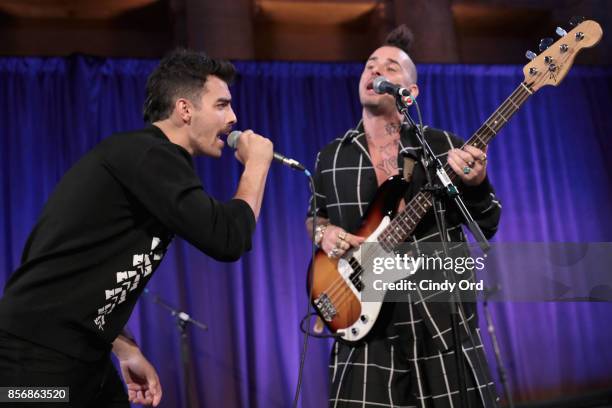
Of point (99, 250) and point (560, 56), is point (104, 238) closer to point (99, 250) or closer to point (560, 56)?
point (99, 250)

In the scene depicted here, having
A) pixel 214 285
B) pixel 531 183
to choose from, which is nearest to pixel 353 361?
pixel 214 285

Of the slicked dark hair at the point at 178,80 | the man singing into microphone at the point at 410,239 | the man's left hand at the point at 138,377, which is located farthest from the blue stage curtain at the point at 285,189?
the slicked dark hair at the point at 178,80

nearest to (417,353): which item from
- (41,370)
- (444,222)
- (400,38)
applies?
(444,222)

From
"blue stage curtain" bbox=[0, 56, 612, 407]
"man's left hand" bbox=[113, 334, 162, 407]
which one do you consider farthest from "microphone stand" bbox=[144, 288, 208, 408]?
"man's left hand" bbox=[113, 334, 162, 407]

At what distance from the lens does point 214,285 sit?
511 cm

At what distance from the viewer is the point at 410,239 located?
2.49 m

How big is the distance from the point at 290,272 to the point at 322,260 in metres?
2.58

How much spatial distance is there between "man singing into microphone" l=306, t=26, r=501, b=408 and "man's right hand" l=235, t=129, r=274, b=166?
687 millimetres

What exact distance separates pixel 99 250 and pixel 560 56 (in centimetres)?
177

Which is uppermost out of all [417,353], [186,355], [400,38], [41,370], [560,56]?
[400,38]

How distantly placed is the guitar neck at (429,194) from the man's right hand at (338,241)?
0.33ft

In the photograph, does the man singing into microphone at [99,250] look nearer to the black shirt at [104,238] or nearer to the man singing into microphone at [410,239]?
the black shirt at [104,238]

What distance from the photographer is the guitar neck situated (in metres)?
2.39

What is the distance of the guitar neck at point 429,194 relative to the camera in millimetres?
2393
